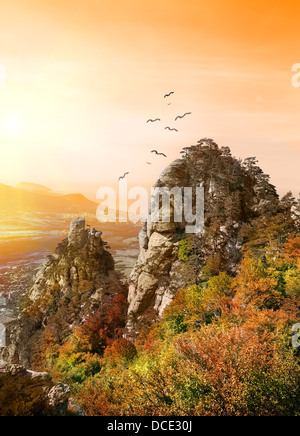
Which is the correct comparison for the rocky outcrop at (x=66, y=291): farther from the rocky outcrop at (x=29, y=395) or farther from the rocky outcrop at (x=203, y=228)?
Answer: the rocky outcrop at (x=29, y=395)

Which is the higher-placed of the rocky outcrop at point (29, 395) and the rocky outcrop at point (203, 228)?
the rocky outcrop at point (203, 228)

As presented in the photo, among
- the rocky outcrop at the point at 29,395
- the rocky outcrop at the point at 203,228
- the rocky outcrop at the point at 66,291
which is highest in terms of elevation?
the rocky outcrop at the point at 203,228

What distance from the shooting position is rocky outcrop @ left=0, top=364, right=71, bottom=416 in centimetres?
1358

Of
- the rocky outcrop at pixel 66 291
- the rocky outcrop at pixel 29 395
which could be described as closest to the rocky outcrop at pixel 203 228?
the rocky outcrop at pixel 66 291

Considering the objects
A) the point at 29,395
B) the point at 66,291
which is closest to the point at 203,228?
the point at 29,395

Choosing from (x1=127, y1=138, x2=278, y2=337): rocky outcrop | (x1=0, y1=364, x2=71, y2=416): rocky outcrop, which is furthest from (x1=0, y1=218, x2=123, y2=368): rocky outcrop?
(x1=0, y1=364, x2=71, y2=416): rocky outcrop

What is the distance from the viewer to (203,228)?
42.0 meters

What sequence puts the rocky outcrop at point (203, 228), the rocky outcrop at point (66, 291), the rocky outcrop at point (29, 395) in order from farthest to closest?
1. the rocky outcrop at point (66, 291)
2. the rocky outcrop at point (203, 228)
3. the rocky outcrop at point (29, 395)

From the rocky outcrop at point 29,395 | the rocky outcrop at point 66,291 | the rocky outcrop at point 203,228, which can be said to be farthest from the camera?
the rocky outcrop at point 66,291

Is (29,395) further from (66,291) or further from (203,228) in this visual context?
(66,291)

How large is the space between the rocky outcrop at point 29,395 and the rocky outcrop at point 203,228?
26204mm

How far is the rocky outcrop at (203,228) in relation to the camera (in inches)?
1580

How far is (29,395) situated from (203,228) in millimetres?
33646
